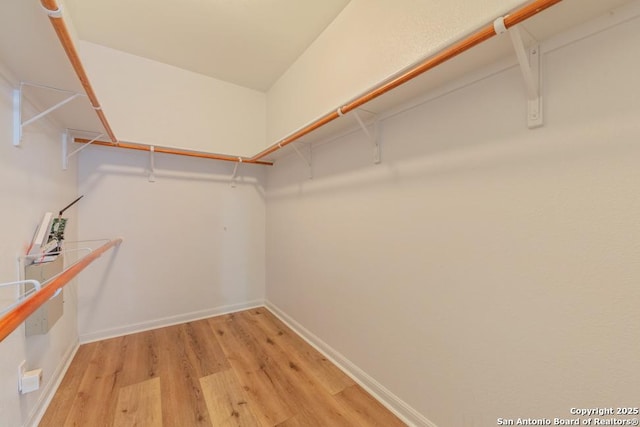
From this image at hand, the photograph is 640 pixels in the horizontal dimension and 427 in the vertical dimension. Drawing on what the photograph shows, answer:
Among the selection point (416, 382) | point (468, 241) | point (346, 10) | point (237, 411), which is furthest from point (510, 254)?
point (346, 10)

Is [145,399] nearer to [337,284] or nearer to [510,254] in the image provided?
[337,284]

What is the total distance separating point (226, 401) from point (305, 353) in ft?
2.22

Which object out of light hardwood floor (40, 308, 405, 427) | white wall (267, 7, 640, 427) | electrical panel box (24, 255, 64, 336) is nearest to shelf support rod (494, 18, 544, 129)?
white wall (267, 7, 640, 427)

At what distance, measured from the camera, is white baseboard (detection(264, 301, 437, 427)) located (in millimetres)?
1357

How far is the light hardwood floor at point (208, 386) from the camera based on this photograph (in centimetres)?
141

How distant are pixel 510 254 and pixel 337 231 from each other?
1.11 metres

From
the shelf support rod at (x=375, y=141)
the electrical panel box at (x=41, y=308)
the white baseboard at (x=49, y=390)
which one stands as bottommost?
the white baseboard at (x=49, y=390)

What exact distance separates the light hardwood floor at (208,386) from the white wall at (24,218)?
0.73 feet

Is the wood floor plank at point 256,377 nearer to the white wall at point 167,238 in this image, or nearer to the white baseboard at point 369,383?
the white baseboard at point 369,383

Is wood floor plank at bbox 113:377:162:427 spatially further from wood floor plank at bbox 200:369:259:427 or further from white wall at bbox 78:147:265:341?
white wall at bbox 78:147:265:341

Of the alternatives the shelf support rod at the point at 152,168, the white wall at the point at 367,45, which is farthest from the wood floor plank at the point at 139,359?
the white wall at the point at 367,45

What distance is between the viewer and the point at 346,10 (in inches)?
70.4

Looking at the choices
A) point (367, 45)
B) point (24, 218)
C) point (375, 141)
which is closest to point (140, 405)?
point (24, 218)

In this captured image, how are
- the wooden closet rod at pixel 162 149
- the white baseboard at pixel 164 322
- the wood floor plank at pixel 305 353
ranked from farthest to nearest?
the white baseboard at pixel 164 322 < the wooden closet rod at pixel 162 149 < the wood floor plank at pixel 305 353
